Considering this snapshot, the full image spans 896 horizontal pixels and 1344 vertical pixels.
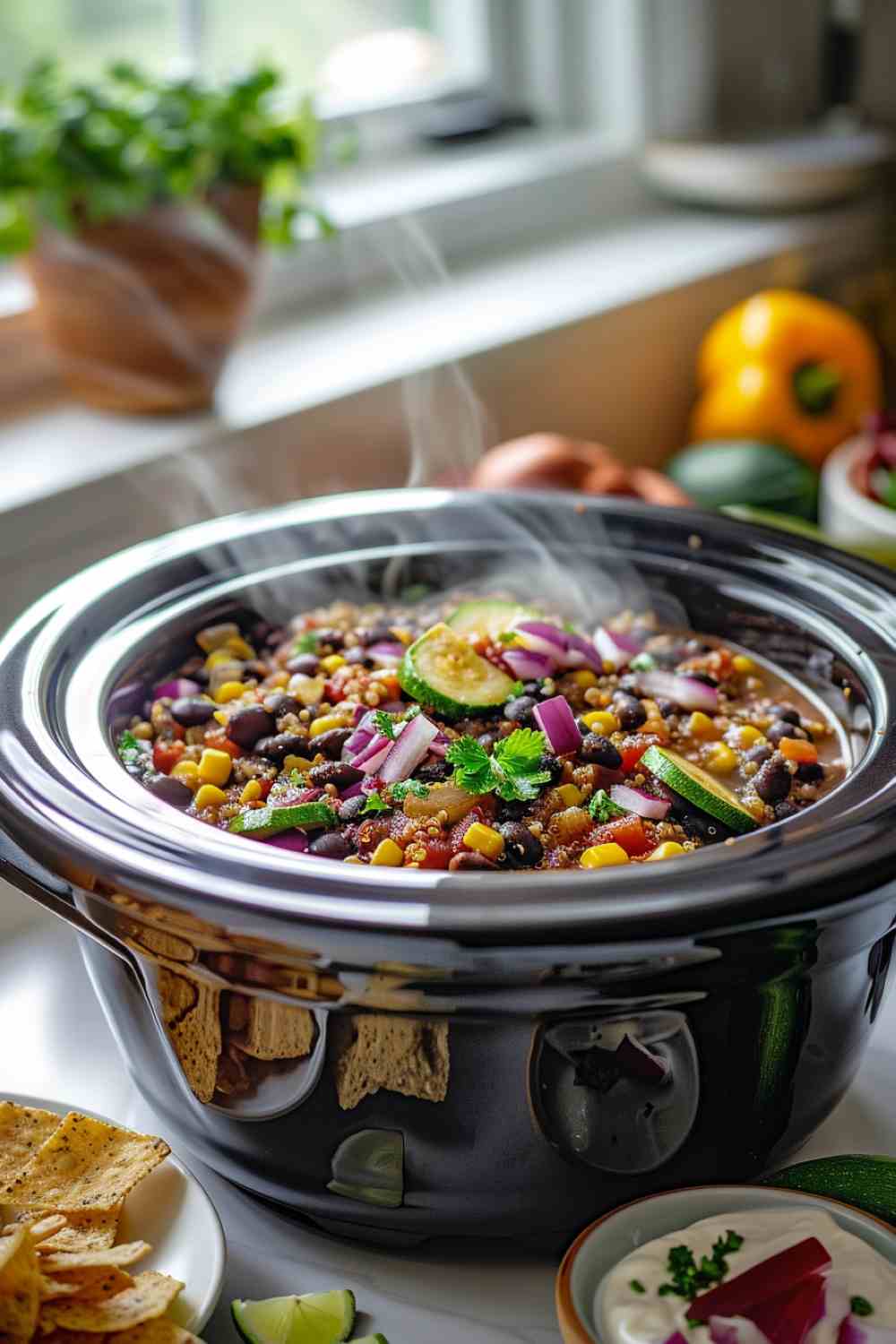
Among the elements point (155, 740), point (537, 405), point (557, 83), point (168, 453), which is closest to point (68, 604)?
point (155, 740)

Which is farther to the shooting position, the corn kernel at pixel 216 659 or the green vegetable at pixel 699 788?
the corn kernel at pixel 216 659

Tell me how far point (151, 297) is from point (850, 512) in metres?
0.98

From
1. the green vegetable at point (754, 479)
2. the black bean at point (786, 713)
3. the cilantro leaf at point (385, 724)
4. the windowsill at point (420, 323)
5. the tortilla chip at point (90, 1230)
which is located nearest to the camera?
the tortilla chip at point (90, 1230)

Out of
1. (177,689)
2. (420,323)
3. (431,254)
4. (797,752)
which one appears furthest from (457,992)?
(431,254)

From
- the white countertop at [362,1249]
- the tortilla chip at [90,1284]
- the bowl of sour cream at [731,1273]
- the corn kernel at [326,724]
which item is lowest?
the white countertop at [362,1249]

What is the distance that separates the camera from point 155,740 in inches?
50.9

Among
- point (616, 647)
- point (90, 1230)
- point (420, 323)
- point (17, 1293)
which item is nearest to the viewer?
point (17, 1293)

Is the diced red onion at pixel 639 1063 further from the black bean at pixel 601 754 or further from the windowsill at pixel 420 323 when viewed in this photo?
the windowsill at pixel 420 323

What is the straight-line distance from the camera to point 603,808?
1127mm

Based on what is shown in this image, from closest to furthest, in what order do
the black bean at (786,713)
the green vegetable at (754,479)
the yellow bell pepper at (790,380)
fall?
the black bean at (786,713) < the green vegetable at (754,479) < the yellow bell pepper at (790,380)

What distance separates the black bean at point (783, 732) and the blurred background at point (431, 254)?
2.52ft

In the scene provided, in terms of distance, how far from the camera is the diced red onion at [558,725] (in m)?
1.20

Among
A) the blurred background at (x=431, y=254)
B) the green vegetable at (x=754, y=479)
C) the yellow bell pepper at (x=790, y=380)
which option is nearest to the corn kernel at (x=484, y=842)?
the blurred background at (x=431, y=254)

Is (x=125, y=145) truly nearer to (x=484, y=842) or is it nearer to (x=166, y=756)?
(x=166, y=756)
